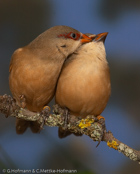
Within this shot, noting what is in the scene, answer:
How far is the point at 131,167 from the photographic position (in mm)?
6031

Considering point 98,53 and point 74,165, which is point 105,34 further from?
point 74,165

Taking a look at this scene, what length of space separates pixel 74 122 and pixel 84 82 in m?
0.53

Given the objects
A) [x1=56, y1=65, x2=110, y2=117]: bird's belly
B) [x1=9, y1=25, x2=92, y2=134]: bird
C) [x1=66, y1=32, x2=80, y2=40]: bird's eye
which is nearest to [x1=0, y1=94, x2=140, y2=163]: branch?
[x1=56, y1=65, x2=110, y2=117]: bird's belly

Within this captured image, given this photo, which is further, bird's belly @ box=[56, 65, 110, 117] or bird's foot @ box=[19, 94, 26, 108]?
bird's foot @ box=[19, 94, 26, 108]

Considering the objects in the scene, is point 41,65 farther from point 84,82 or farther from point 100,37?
point 100,37

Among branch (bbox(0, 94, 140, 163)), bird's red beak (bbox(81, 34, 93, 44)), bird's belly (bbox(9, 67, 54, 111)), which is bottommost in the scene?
branch (bbox(0, 94, 140, 163))

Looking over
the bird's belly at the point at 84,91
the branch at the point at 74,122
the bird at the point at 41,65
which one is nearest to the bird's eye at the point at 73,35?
the bird at the point at 41,65

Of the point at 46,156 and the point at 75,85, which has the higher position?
the point at 75,85

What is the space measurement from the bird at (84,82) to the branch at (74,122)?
0.20 metres

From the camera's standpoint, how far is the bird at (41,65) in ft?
16.3

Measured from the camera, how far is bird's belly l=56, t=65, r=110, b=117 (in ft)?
16.4

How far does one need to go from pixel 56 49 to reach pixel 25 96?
0.76 meters

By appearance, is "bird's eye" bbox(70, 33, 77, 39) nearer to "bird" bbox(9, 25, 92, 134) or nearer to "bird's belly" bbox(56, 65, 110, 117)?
"bird" bbox(9, 25, 92, 134)

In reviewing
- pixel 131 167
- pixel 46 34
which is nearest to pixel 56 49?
pixel 46 34
